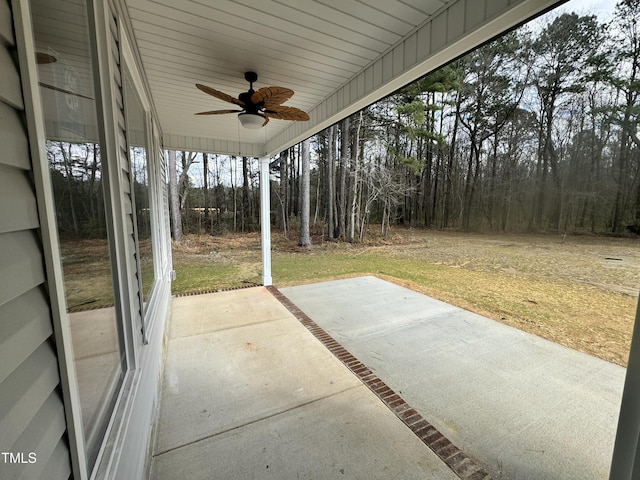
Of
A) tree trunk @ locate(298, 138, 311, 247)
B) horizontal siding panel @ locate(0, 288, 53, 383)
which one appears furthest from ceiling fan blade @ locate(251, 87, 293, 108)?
tree trunk @ locate(298, 138, 311, 247)

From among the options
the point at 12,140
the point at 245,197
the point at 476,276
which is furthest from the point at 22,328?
the point at 245,197

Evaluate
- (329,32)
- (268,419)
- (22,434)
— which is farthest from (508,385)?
(329,32)

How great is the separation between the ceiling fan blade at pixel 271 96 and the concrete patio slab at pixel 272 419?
2.27 meters

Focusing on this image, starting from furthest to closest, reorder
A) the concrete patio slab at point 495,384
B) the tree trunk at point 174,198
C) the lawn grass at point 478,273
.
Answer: the tree trunk at point 174,198 < the lawn grass at point 478,273 < the concrete patio slab at point 495,384

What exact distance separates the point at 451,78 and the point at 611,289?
6890 millimetres

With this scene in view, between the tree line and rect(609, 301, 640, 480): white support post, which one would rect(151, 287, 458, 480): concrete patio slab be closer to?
rect(609, 301, 640, 480): white support post

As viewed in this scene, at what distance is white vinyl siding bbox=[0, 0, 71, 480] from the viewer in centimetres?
44

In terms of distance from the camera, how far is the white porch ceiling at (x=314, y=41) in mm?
1596

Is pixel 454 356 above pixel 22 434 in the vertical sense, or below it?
below

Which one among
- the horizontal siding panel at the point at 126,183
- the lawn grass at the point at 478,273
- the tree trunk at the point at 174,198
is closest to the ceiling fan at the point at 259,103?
the horizontal siding panel at the point at 126,183

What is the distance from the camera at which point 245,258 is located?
8.16 metres

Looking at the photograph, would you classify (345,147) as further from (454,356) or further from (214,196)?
(454,356)

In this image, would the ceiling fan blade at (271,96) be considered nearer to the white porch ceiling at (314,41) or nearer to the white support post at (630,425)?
the white porch ceiling at (314,41)

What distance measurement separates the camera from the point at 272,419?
1850 mm
